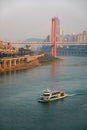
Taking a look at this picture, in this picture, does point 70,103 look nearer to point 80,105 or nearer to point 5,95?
point 80,105

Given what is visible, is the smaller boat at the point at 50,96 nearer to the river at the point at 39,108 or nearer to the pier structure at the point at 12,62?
the river at the point at 39,108

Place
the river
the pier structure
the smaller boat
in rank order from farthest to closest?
the pier structure → the smaller boat → the river

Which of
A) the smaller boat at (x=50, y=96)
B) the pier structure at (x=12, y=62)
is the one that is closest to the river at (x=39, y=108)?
the smaller boat at (x=50, y=96)

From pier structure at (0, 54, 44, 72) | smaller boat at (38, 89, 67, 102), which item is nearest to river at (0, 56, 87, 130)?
smaller boat at (38, 89, 67, 102)

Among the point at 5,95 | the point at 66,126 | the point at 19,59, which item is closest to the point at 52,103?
the point at 5,95

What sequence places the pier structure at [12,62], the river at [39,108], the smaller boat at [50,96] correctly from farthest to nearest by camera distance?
the pier structure at [12,62] < the smaller boat at [50,96] < the river at [39,108]

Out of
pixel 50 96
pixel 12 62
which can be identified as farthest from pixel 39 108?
pixel 12 62

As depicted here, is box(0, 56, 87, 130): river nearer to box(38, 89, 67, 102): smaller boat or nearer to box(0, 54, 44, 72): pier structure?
box(38, 89, 67, 102): smaller boat


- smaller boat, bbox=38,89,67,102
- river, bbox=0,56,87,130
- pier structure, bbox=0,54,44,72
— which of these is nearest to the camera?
river, bbox=0,56,87,130

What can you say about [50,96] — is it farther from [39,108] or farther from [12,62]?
[12,62]

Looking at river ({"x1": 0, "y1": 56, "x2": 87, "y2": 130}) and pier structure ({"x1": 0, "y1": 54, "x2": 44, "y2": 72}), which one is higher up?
pier structure ({"x1": 0, "y1": 54, "x2": 44, "y2": 72})

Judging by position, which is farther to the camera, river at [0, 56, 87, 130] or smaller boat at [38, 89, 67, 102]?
smaller boat at [38, 89, 67, 102]
